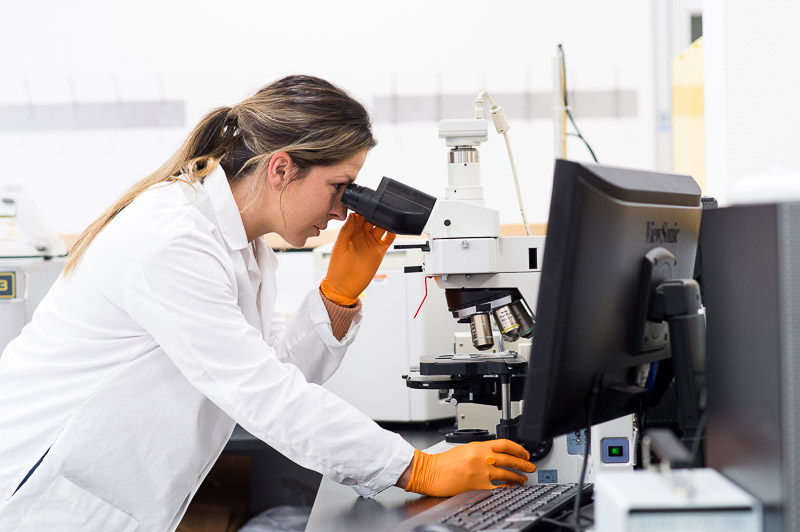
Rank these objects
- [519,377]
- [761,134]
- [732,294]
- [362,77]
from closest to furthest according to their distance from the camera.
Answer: [732,294] → [519,377] → [761,134] → [362,77]

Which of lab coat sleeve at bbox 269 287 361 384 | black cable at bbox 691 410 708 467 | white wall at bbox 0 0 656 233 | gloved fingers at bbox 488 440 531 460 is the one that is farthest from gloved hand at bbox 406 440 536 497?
white wall at bbox 0 0 656 233

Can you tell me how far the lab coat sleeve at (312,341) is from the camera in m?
1.56

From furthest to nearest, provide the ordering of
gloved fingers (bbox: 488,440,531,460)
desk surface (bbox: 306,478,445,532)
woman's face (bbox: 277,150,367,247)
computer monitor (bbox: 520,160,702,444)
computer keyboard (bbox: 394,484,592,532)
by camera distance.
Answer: woman's face (bbox: 277,150,367,247)
gloved fingers (bbox: 488,440,531,460)
desk surface (bbox: 306,478,445,532)
computer keyboard (bbox: 394,484,592,532)
computer monitor (bbox: 520,160,702,444)

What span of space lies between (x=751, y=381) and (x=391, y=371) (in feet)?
4.59

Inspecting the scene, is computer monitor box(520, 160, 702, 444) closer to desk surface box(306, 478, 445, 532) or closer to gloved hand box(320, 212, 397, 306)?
desk surface box(306, 478, 445, 532)

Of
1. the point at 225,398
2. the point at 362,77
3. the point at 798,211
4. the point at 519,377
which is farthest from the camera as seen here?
the point at 362,77

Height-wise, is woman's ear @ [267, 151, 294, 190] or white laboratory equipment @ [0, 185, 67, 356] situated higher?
woman's ear @ [267, 151, 294, 190]

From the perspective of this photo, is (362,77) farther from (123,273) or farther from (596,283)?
(596,283)

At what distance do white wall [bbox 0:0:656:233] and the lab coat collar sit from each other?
1.48 m

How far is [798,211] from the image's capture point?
0.60 metres

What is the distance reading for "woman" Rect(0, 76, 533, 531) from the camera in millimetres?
1104

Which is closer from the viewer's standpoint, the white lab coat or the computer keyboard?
the computer keyboard

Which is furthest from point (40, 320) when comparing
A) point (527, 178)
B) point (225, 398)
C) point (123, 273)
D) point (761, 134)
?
point (527, 178)

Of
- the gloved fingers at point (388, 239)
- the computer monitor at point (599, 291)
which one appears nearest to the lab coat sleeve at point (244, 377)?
the computer monitor at point (599, 291)
